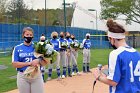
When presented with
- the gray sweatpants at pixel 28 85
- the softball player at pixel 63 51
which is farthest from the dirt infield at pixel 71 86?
the gray sweatpants at pixel 28 85

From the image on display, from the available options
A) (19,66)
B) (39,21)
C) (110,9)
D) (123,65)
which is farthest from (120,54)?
(110,9)

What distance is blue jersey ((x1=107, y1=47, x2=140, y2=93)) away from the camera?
444 cm

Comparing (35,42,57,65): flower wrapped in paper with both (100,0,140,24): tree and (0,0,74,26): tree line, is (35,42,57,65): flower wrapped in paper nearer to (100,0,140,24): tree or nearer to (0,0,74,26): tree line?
(0,0,74,26): tree line

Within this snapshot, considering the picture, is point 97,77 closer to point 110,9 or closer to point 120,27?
point 120,27

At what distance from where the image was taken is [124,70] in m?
4.45

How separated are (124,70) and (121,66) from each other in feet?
0.19

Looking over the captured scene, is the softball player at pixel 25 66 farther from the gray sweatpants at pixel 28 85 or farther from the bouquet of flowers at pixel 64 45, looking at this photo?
the bouquet of flowers at pixel 64 45

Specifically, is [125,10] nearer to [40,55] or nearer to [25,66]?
[40,55]

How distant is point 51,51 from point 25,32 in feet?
2.12

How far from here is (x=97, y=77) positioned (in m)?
4.59

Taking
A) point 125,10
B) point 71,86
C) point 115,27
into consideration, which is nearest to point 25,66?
point 115,27

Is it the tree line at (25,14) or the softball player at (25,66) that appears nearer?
the softball player at (25,66)

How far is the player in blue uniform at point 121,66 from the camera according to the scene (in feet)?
14.6

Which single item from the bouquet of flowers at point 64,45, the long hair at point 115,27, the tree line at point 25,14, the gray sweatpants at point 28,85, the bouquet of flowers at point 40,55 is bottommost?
the gray sweatpants at point 28,85
